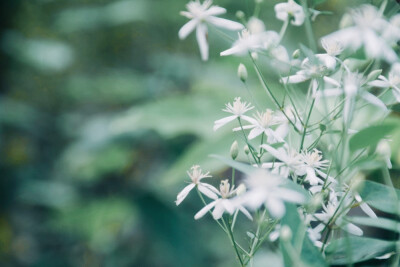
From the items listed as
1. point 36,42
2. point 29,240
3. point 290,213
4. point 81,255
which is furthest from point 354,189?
point 29,240

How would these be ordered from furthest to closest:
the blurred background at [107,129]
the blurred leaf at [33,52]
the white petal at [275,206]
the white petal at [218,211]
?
the blurred leaf at [33,52] → the blurred background at [107,129] → the white petal at [218,211] → the white petal at [275,206]

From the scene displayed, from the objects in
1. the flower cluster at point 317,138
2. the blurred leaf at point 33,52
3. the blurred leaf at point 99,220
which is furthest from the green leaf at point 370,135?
the blurred leaf at point 33,52

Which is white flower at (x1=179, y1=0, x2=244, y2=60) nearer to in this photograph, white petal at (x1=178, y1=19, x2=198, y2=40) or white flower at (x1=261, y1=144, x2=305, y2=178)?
white petal at (x1=178, y1=19, x2=198, y2=40)

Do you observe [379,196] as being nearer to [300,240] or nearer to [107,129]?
[300,240]

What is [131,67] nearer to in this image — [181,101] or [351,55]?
[181,101]

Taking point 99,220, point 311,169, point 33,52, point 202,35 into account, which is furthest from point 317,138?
point 33,52

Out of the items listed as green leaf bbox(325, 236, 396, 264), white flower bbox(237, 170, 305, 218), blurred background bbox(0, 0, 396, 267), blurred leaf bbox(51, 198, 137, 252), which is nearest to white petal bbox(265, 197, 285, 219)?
white flower bbox(237, 170, 305, 218)

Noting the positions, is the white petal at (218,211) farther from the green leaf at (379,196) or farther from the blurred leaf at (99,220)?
the blurred leaf at (99,220)

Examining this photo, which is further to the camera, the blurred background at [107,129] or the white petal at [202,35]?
the blurred background at [107,129]
